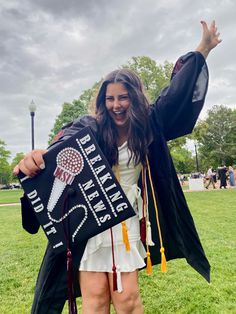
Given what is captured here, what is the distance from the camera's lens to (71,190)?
1.72m

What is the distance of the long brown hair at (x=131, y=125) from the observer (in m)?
1.87

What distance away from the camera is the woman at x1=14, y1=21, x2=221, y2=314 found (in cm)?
184

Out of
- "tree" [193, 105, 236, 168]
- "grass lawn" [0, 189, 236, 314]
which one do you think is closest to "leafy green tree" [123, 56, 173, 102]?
"grass lawn" [0, 189, 236, 314]

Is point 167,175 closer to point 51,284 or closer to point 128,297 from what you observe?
point 128,297

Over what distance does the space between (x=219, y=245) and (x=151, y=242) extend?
12.6 ft

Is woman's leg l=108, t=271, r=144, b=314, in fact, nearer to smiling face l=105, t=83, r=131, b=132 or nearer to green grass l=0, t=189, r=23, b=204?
smiling face l=105, t=83, r=131, b=132

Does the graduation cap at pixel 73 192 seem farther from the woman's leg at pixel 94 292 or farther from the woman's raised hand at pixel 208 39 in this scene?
the woman's raised hand at pixel 208 39

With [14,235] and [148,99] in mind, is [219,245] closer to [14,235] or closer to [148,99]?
[148,99]

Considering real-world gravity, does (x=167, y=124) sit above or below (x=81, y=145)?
above

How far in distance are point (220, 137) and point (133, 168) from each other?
5875 centimetres

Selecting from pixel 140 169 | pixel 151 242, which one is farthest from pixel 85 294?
pixel 140 169

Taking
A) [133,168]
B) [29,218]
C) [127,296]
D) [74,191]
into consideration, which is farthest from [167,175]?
[29,218]

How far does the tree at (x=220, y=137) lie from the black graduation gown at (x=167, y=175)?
5566cm

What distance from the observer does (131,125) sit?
6.19ft
